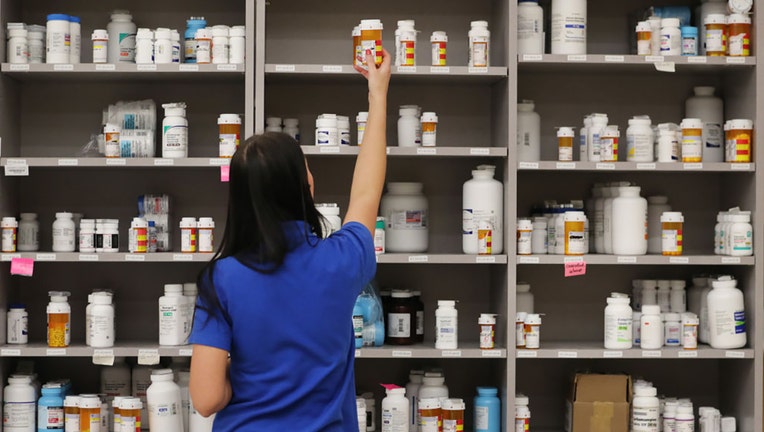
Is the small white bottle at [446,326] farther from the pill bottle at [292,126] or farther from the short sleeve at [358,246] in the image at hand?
the short sleeve at [358,246]

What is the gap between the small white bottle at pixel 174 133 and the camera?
3.85 m

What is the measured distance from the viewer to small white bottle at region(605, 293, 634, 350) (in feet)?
12.6

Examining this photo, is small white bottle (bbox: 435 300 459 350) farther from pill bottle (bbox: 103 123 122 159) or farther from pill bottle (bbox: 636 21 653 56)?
pill bottle (bbox: 103 123 122 159)

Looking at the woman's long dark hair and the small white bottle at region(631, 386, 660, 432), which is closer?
the woman's long dark hair

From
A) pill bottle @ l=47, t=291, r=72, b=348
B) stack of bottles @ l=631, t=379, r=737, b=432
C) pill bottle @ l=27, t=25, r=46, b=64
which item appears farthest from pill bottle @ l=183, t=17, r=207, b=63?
stack of bottles @ l=631, t=379, r=737, b=432

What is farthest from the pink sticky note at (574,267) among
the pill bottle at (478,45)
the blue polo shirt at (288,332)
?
the blue polo shirt at (288,332)

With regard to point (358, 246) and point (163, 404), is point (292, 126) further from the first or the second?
point (358, 246)

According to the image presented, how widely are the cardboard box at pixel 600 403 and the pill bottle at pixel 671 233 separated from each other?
547 millimetres

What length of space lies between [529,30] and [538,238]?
0.86 meters

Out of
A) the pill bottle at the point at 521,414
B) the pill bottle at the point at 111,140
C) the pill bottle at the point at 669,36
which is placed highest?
the pill bottle at the point at 669,36

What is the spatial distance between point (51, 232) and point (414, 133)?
1694 mm

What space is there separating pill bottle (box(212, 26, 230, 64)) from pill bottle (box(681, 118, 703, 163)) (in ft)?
6.21

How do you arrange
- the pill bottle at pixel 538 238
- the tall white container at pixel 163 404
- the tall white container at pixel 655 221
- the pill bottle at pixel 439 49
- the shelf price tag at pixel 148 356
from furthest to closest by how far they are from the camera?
the tall white container at pixel 655 221, the pill bottle at pixel 538 238, the pill bottle at pixel 439 49, the shelf price tag at pixel 148 356, the tall white container at pixel 163 404

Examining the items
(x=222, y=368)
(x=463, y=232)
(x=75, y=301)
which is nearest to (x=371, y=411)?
(x=463, y=232)
